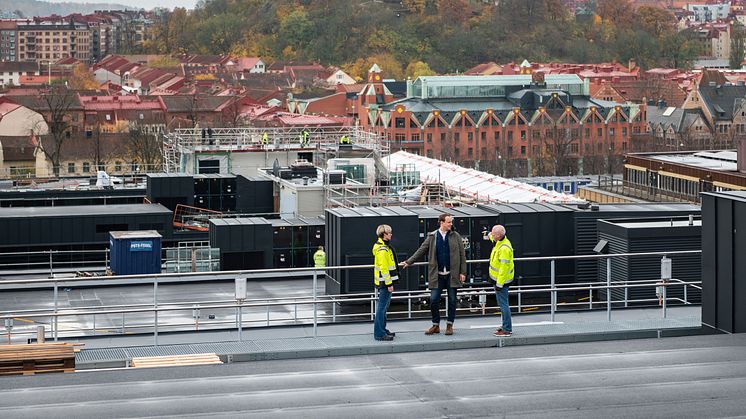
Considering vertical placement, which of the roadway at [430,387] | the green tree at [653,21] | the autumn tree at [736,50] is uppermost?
the green tree at [653,21]

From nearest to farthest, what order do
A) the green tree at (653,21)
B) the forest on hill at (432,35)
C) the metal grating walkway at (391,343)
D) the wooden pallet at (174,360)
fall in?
the wooden pallet at (174,360)
the metal grating walkway at (391,343)
the forest on hill at (432,35)
the green tree at (653,21)

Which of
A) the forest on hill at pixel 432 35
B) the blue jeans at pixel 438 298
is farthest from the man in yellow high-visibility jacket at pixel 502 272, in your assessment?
the forest on hill at pixel 432 35

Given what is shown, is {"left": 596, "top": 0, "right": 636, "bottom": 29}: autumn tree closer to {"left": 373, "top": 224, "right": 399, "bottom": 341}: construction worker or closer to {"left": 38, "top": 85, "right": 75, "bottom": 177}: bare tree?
{"left": 38, "top": 85, "right": 75, "bottom": 177}: bare tree

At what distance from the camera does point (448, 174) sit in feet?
186

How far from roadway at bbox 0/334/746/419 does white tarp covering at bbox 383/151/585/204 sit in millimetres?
26593

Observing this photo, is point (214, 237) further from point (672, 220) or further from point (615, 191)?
point (615, 191)

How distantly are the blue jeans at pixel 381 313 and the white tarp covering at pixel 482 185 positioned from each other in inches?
1018

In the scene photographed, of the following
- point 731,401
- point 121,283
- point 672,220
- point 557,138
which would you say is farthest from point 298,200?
point 557,138

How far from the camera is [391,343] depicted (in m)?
14.3

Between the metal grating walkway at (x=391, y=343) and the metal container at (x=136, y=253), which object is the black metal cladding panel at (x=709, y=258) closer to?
the metal grating walkway at (x=391, y=343)

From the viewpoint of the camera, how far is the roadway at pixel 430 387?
1154 cm

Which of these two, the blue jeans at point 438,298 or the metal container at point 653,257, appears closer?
the blue jeans at point 438,298

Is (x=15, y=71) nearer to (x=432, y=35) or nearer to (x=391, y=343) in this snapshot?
(x=432, y=35)

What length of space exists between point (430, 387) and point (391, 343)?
1.97 m
